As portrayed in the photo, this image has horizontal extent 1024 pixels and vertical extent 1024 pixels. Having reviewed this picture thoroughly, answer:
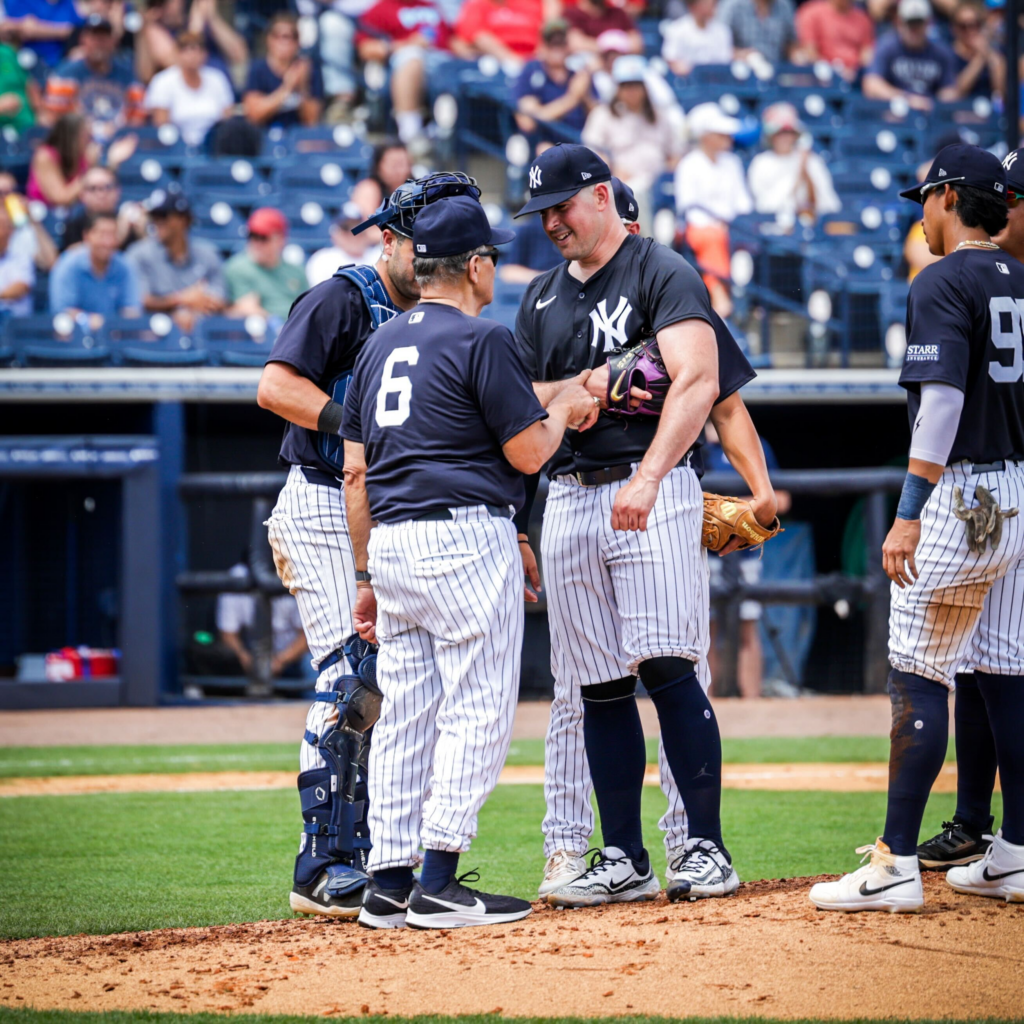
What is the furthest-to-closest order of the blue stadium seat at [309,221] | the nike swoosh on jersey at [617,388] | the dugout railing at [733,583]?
the blue stadium seat at [309,221] < the dugout railing at [733,583] < the nike swoosh on jersey at [617,388]

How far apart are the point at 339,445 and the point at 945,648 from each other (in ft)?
5.62

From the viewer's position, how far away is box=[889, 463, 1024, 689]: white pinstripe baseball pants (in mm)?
3387

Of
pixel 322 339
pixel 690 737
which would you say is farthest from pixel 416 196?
pixel 690 737

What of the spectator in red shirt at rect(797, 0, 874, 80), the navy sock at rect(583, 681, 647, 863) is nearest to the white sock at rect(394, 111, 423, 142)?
the spectator in red shirt at rect(797, 0, 874, 80)

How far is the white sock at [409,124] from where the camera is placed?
11.8 meters

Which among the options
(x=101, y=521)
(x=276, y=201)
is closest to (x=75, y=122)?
(x=276, y=201)

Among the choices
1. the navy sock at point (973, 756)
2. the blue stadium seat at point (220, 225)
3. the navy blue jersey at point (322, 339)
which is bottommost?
the navy sock at point (973, 756)

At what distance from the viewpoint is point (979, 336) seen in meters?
3.43

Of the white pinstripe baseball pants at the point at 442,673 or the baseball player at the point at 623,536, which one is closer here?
the white pinstripe baseball pants at the point at 442,673

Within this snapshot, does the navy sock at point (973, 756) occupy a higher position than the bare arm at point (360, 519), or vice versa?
the bare arm at point (360, 519)

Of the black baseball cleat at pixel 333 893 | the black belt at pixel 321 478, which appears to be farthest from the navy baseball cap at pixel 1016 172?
the black baseball cleat at pixel 333 893

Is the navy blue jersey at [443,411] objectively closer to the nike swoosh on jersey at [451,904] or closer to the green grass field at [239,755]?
the nike swoosh on jersey at [451,904]

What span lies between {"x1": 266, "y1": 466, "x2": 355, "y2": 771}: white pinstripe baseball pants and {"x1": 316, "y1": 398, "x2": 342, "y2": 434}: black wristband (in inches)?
→ 8.0

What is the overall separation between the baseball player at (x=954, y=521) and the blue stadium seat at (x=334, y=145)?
8617 millimetres
